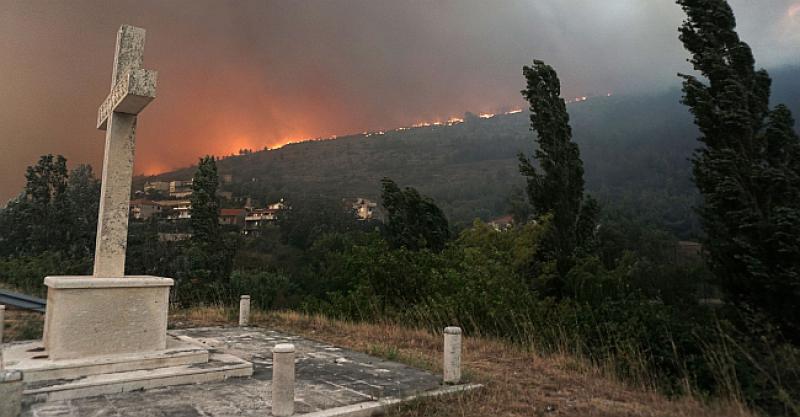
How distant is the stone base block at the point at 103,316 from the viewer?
5934 mm

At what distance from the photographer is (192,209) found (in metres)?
34.9

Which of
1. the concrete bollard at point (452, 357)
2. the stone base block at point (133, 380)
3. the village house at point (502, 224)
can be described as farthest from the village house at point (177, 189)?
the concrete bollard at point (452, 357)

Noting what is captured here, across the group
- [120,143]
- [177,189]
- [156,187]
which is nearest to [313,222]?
[177,189]

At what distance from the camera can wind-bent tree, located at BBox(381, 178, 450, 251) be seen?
3164 cm

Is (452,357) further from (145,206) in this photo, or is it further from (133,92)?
(145,206)

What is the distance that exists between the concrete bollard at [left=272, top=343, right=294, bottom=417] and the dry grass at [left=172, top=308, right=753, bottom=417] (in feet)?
3.47

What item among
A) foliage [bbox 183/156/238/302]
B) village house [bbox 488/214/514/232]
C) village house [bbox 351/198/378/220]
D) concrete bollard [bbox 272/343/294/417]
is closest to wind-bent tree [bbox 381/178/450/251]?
village house [bbox 488/214/514/232]

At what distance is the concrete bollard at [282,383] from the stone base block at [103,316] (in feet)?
9.12

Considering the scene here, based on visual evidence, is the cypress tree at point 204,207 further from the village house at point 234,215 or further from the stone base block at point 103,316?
the village house at point 234,215

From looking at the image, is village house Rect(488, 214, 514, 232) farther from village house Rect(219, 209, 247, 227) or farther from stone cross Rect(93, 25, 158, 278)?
village house Rect(219, 209, 247, 227)

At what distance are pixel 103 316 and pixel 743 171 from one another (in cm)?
1753

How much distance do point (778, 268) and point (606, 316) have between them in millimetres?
9725

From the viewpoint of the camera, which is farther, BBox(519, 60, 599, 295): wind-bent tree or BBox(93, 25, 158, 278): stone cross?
BBox(519, 60, 599, 295): wind-bent tree

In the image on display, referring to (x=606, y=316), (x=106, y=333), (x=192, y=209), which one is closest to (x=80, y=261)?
(x=192, y=209)
